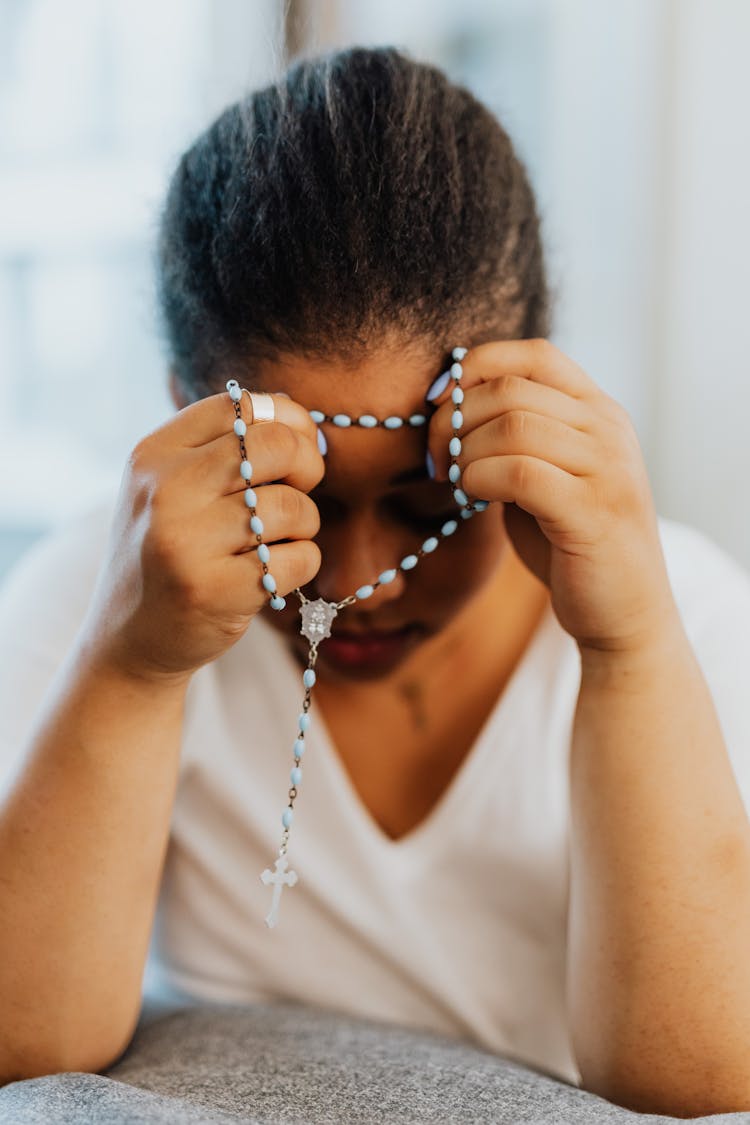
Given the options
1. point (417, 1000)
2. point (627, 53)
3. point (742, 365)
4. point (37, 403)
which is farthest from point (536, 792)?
point (37, 403)

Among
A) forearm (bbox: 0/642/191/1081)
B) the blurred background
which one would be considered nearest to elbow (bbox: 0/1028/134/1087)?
forearm (bbox: 0/642/191/1081)

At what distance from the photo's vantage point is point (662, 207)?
1580 mm

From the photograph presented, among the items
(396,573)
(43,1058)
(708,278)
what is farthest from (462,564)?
(708,278)

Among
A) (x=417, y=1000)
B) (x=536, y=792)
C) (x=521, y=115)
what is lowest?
(x=417, y=1000)

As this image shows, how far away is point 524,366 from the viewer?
692 mm

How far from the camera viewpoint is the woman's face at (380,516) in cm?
70

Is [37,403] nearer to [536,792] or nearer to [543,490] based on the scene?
[536,792]

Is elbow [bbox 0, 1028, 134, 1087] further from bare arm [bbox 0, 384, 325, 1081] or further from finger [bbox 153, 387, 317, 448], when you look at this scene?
finger [bbox 153, 387, 317, 448]

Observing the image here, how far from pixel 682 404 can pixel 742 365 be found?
0.11 metres

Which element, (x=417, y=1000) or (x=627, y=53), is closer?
(x=417, y=1000)

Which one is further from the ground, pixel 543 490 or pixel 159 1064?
pixel 543 490

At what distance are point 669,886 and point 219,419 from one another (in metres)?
0.41

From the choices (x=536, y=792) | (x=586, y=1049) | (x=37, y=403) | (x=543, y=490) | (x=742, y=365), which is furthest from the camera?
(x=37, y=403)

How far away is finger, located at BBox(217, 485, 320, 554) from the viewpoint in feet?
2.09
